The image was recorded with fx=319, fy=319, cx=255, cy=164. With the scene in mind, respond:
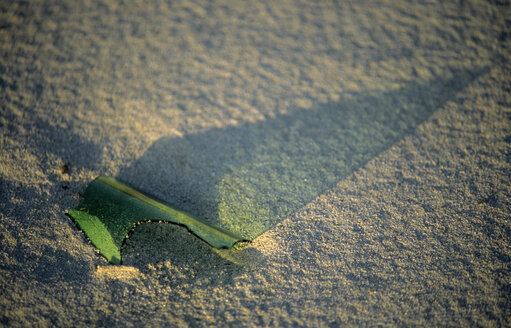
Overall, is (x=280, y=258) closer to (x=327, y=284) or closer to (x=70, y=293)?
(x=327, y=284)

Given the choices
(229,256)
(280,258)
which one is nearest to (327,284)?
(280,258)

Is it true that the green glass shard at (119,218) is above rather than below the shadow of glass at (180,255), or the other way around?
above

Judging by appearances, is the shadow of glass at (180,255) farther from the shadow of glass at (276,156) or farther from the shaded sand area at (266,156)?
the shadow of glass at (276,156)

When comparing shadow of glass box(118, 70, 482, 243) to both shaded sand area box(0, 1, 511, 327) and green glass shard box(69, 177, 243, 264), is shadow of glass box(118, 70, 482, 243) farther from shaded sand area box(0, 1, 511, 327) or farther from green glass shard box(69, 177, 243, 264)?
green glass shard box(69, 177, 243, 264)

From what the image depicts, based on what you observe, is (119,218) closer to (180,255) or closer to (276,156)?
(180,255)

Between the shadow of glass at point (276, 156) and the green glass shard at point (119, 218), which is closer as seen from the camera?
the green glass shard at point (119, 218)

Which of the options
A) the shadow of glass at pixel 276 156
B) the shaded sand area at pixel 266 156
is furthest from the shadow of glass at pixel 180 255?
the shadow of glass at pixel 276 156

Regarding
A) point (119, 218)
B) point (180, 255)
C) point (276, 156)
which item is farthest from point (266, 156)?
point (119, 218)
